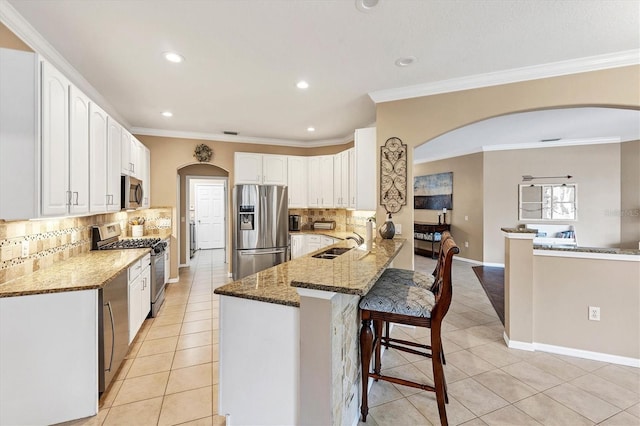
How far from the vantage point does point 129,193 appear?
3.36m

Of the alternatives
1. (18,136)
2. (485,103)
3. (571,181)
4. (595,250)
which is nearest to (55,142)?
(18,136)

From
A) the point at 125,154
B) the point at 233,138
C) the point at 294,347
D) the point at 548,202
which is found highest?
the point at 233,138

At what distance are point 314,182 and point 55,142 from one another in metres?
3.90

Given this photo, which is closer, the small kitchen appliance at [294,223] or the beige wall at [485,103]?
the beige wall at [485,103]

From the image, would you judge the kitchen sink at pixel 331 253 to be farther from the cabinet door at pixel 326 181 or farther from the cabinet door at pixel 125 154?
the cabinet door at pixel 125 154

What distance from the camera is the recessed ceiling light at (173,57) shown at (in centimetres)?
238

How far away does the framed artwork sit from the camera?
24.5ft

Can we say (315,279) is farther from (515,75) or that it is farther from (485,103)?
(515,75)

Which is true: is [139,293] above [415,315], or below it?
below

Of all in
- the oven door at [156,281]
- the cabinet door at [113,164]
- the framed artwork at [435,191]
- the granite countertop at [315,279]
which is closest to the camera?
the granite countertop at [315,279]

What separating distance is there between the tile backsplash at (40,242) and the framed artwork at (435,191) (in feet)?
21.5

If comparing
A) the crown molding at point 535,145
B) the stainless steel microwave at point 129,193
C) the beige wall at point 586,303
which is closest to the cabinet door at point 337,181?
the beige wall at point 586,303

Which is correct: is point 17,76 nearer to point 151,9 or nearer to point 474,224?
point 151,9

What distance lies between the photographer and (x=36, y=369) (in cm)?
170
